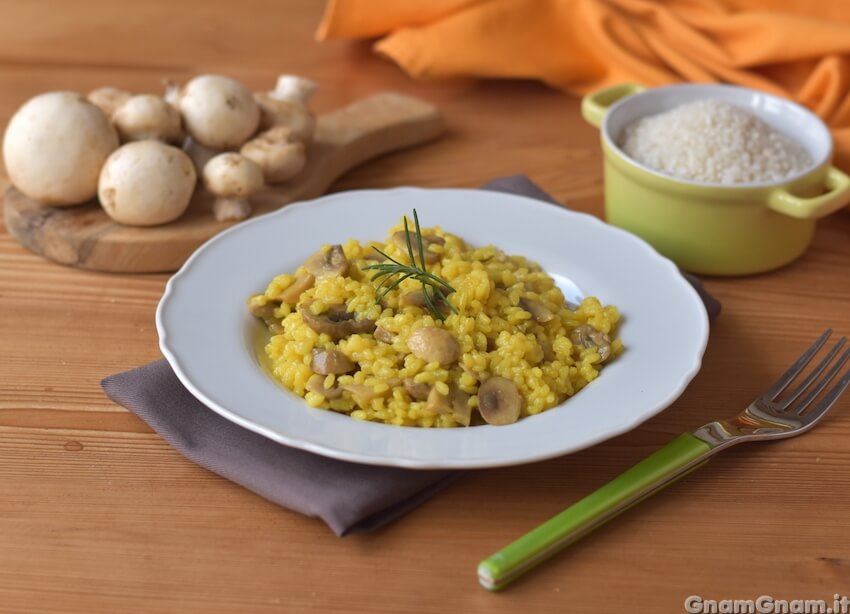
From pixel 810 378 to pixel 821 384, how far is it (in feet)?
0.09

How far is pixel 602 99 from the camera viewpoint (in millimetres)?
2797

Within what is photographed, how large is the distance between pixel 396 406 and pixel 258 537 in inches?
12.8

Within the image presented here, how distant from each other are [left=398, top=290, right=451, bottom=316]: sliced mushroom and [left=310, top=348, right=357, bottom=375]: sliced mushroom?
0.16 m

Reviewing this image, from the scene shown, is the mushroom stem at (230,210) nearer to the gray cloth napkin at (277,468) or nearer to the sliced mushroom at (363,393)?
the gray cloth napkin at (277,468)

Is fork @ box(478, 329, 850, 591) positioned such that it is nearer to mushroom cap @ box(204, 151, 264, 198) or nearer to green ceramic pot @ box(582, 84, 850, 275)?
green ceramic pot @ box(582, 84, 850, 275)

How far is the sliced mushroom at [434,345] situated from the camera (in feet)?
6.09

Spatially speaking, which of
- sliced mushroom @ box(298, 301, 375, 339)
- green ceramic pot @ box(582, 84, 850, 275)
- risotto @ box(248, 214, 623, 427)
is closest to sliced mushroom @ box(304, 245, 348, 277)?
risotto @ box(248, 214, 623, 427)

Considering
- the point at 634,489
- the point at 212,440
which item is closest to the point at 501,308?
the point at 634,489

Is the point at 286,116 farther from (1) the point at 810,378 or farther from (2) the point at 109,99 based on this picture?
(1) the point at 810,378

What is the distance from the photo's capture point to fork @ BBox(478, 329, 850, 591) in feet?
5.30

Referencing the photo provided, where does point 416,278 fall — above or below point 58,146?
above

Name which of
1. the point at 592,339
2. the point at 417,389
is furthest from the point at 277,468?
the point at 592,339

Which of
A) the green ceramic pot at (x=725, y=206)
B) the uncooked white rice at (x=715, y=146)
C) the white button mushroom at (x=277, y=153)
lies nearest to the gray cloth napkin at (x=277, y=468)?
the white button mushroom at (x=277, y=153)

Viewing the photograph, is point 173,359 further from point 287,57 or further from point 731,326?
point 287,57
